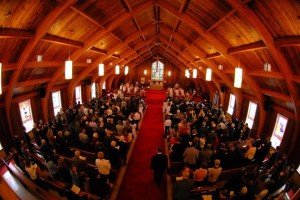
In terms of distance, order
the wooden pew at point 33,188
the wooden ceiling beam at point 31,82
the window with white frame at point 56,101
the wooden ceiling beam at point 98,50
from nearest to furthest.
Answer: the wooden pew at point 33,188 → the wooden ceiling beam at point 31,82 → the wooden ceiling beam at point 98,50 → the window with white frame at point 56,101

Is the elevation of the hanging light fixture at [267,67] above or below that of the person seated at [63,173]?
above

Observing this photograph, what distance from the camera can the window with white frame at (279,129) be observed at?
41.8ft

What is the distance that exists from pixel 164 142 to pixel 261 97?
5852 mm

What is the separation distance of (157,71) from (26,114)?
80.3ft

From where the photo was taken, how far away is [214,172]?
8.05 meters

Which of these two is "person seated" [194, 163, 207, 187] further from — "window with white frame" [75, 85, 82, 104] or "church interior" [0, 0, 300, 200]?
"window with white frame" [75, 85, 82, 104]

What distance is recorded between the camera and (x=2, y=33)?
24.4 ft

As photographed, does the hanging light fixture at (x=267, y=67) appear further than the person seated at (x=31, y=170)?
Yes

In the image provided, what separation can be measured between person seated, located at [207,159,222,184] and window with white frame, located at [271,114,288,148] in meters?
6.41

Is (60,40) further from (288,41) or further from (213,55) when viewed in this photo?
(213,55)

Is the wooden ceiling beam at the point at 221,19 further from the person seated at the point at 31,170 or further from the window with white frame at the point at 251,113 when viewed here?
the person seated at the point at 31,170

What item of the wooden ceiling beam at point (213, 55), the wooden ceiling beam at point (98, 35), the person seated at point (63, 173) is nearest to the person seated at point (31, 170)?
the person seated at point (63, 173)

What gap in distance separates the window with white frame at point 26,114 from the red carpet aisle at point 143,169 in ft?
20.9

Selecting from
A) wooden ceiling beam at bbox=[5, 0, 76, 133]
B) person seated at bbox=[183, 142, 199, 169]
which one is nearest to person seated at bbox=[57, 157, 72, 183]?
person seated at bbox=[183, 142, 199, 169]
